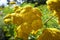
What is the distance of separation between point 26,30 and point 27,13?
0.16 meters

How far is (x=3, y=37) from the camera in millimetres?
4055

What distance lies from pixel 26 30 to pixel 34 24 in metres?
0.13

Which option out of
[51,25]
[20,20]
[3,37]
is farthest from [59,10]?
[3,37]

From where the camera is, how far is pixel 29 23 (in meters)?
2.51

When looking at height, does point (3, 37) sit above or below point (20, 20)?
below

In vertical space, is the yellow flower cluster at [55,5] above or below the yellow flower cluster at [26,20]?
above

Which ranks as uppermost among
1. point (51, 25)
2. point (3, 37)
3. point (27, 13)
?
point (27, 13)

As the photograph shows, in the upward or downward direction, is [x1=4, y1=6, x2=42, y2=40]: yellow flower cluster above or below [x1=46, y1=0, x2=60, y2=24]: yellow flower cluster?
below

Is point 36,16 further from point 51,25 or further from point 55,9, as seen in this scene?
point 51,25

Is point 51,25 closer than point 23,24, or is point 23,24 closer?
point 23,24

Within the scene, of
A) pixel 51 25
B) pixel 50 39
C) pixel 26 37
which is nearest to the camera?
pixel 50 39

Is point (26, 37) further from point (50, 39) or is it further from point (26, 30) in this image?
point (50, 39)

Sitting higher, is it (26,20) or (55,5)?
(55,5)

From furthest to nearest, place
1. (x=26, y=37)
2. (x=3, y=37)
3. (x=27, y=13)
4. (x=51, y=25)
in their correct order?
(x=3, y=37) → (x=51, y=25) → (x=26, y=37) → (x=27, y=13)
